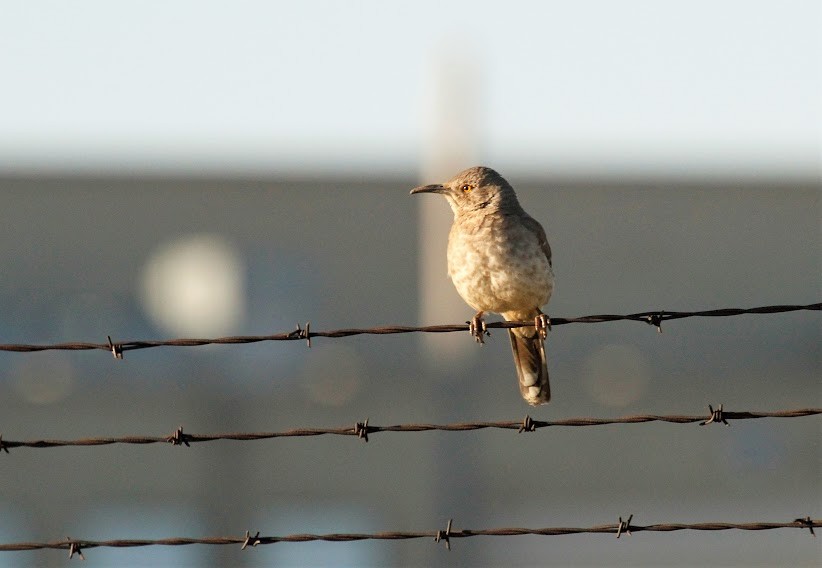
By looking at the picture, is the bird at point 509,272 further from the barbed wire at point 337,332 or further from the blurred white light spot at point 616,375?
the blurred white light spot at point 616,375

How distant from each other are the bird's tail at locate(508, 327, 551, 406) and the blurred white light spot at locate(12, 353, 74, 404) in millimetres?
18586

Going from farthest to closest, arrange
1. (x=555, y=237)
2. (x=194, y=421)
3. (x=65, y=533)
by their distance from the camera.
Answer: (x=555, y=237) < (x=194, y=421) < (x=65, y=533)

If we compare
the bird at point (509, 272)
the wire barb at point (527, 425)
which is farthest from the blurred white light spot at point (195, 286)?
the wire barb at point (527, 425)

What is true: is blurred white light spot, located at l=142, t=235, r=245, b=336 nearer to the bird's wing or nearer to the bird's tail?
the bird's wing

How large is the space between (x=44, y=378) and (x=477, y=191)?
18.4m

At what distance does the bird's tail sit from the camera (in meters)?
9.20

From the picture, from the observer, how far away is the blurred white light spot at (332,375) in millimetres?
27078

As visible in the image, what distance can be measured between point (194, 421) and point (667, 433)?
8.47 m

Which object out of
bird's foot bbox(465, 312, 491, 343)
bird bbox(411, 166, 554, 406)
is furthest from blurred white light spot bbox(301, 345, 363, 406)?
bird's foot bbox(465, 312, 491, 343)

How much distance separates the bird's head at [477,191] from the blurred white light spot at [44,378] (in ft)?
58.6

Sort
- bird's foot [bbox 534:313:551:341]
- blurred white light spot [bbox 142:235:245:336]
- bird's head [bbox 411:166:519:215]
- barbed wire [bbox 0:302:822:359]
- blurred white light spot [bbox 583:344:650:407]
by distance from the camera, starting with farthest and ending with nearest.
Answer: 1. blurred white light spot [bbox 142:235:245:336]
2. blurred white light spot [bbox 583:344:650:407]
3. bird's head [bbox 411:166:519:215]
4. bird's foot [bbox 534:313:551:341]
5. barbed wire [bbox 0:302:822:359]

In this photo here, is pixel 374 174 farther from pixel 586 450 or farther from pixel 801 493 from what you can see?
pixel 801 493

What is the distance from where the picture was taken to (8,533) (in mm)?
25016

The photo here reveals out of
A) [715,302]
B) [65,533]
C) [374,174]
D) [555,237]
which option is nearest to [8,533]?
[65,533]
